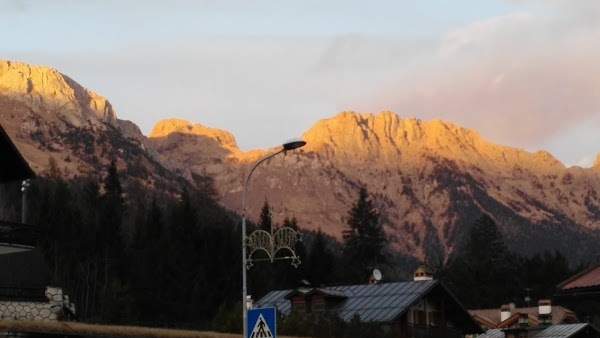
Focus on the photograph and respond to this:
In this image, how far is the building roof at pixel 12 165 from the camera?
122 feet

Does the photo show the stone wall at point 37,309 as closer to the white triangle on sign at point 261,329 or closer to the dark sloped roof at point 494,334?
→ the white triangle on sign at point 261,329

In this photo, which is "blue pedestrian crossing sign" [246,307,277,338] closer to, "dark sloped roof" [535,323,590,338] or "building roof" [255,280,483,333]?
"building roof" [255,280,483,333]

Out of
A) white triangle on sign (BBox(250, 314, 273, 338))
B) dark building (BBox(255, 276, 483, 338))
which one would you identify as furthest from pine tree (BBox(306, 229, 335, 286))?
white triangle on sign (BBox(250, 314, 273, 338))

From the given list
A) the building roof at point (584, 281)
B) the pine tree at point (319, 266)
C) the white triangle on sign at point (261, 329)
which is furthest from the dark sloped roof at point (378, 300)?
the pine tree at point (319, 266)

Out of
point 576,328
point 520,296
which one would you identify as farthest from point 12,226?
point 520,296

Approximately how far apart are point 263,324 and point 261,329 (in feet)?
0.39

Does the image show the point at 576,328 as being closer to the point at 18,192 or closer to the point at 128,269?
the point at 128,269

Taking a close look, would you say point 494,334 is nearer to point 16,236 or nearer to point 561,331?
point 561,331

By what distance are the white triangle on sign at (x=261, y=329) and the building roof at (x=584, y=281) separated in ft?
22.7

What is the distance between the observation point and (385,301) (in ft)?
209

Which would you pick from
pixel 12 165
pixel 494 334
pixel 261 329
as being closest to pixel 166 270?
pixel 494 334

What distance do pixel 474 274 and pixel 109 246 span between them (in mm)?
47933

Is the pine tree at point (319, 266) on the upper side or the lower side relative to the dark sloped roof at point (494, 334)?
upper

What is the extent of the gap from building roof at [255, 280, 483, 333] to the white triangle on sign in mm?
36234
